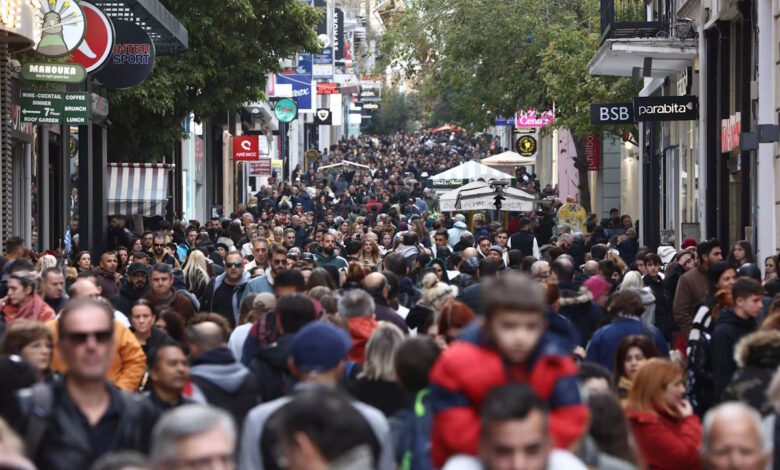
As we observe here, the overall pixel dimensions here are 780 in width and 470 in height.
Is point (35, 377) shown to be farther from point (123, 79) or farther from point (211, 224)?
point (211, 224)

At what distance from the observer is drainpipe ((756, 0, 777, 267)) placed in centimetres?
2022

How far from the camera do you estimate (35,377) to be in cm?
734

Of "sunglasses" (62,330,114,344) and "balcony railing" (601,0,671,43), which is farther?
"balcony railing" (601,0,671,43)

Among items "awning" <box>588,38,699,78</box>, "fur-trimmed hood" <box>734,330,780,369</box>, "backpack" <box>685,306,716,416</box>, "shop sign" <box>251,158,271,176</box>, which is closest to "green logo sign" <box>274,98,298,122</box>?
"shop sign" <box>251,158,271,176</box>

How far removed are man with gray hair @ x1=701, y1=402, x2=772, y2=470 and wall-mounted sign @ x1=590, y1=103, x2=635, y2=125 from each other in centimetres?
2200

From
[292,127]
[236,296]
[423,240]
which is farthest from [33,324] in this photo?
[292,127]

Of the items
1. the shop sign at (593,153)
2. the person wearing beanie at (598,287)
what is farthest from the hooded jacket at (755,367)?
the shop sign at (593,153)

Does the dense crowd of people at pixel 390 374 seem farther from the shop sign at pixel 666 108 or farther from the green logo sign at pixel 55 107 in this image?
the shop sign at pixel 666 108

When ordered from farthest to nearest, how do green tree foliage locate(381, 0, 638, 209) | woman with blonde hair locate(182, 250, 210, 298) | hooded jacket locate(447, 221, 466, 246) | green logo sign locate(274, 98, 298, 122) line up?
1. green logo sign locate(274, 98, 298, 122)
2. green tree foliage locate(381, 0, 638, 209)
3. hooded jacket locate(447, 221, 466, 246)
4. woman with blonde hair locate(182, 250, 210, 298)

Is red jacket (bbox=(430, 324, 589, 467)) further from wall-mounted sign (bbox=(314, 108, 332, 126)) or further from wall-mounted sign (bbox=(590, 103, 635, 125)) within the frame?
wall-mounted sign (bbox=(314, 108, 332, 126))

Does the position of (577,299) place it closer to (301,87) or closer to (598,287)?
(598,287)

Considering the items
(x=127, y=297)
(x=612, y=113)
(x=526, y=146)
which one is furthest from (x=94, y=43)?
(x=526, y=146)

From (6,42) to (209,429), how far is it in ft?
51.1

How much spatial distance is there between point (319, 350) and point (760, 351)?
262 cm
